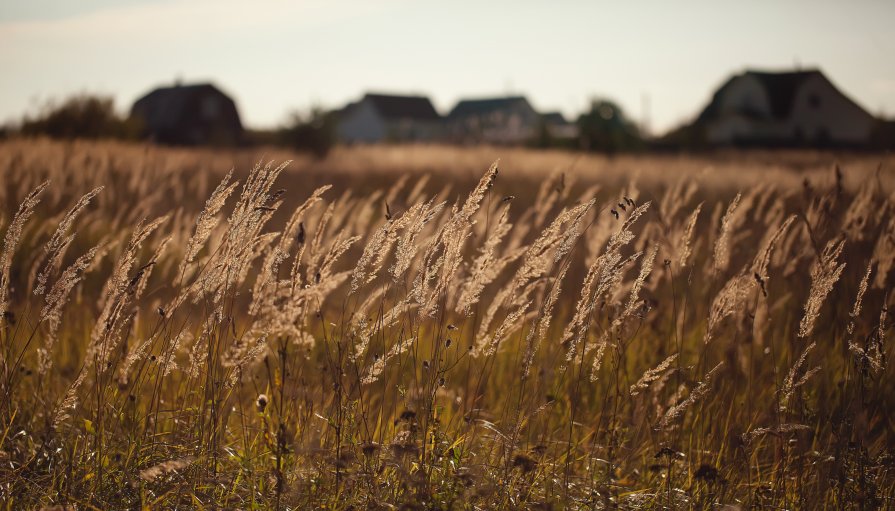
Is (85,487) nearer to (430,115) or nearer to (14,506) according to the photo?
(14,506)

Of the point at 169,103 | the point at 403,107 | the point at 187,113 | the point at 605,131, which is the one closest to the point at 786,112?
the point at 605,131

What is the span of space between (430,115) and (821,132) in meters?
27.7

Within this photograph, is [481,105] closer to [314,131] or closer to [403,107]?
[403,107]

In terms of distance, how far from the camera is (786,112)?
4162cm

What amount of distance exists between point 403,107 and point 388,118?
230 cm

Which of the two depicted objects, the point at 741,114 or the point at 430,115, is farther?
the point at 430,115

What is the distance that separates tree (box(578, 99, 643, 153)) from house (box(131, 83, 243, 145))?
16.6 m

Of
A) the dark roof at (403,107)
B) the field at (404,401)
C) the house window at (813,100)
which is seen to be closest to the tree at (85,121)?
the field at (404,401)

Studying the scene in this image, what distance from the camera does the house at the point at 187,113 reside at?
3853cm

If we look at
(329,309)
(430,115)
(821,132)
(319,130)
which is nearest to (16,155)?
(329,309)

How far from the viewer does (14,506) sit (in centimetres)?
242

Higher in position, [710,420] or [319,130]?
[319,130]

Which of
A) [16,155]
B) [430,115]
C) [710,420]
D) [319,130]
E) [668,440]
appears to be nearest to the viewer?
[668,440]

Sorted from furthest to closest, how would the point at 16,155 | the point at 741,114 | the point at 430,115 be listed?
the point at 430,115, the point at 741,114, the point at 16,155
